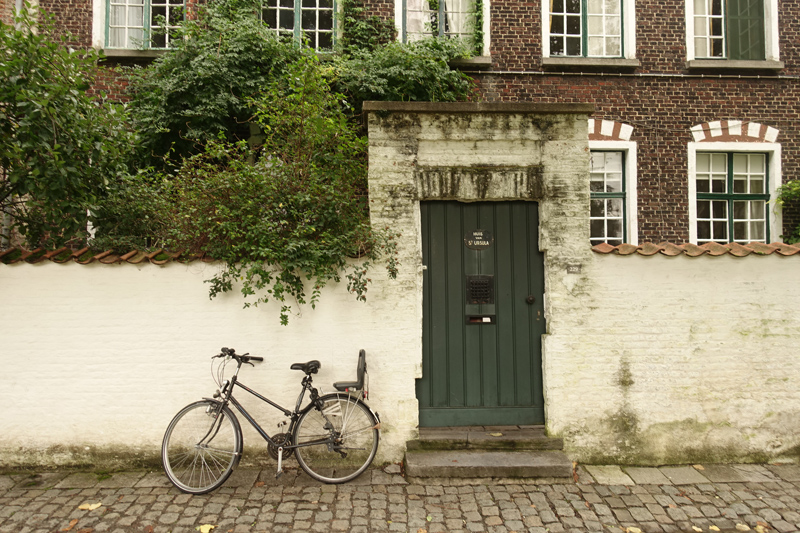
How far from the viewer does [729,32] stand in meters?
8.59

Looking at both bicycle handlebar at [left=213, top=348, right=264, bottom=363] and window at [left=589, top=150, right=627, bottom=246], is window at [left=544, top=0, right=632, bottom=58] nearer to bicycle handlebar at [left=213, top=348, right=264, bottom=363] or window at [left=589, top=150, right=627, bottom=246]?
window at [left=589, top=150, right=627, bottom=246]

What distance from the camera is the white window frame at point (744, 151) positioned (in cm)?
824

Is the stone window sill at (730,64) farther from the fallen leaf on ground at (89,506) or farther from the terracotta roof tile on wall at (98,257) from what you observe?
the fallen leaf on ground at (89,506)

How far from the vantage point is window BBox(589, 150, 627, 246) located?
834 cm

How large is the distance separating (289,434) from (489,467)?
1.74 metres

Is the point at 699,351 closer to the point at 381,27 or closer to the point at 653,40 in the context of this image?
the point at 653,40

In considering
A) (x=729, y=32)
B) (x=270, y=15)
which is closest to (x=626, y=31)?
(x=729, y=32)

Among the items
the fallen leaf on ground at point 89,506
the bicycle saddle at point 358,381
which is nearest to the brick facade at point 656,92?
the bicycle saddle at point 358,381

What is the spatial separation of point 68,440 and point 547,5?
9.22 meters

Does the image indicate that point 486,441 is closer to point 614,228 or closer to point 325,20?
point 614,228

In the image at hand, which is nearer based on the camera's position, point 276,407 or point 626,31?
point 276,407

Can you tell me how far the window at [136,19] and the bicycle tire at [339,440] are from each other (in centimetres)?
708

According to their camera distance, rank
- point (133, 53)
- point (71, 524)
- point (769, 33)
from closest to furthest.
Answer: point (71, 524) → point (133, 53) → point (769, 33)

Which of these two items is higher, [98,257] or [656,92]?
[656,92]
